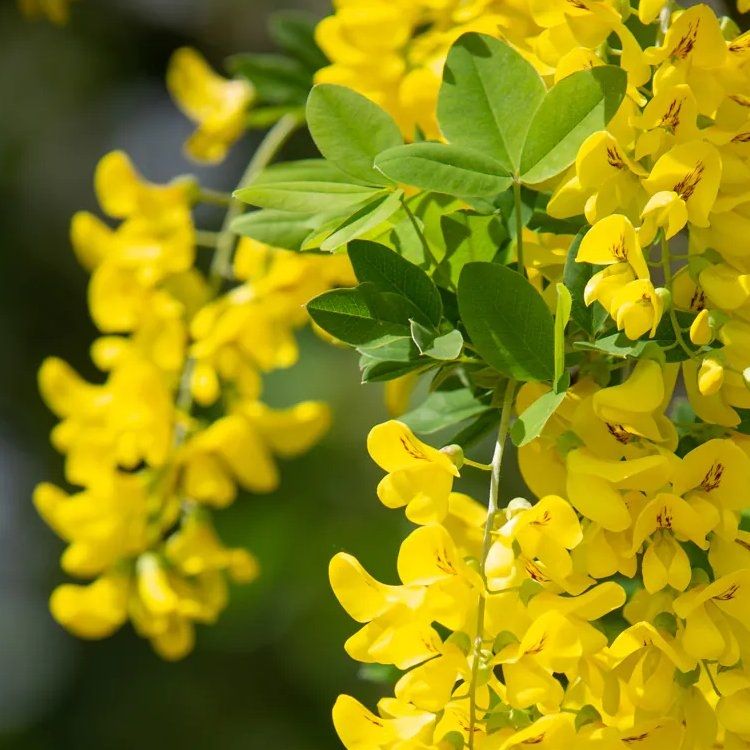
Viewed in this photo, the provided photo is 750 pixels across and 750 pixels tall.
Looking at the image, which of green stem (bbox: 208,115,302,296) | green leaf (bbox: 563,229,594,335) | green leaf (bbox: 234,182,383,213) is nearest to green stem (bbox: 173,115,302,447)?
green stem (bbox: 208,115,302,296)

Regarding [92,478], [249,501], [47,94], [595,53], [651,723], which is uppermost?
[595,53]

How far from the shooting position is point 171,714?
240 centimetres

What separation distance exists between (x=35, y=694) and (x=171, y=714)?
27 centimetres

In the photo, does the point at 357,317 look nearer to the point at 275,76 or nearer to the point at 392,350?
the point at 392,350

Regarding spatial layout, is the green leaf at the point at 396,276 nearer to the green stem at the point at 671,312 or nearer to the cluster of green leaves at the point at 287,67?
the green stem at the point at 671,312

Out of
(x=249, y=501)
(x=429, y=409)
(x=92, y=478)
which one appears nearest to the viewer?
(x=429, y=409)

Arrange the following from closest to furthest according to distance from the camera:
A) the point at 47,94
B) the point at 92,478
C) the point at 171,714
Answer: the point at 92,478 → the point at 171,714 → the point at 47,94

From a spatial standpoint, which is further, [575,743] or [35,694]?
[35,694]

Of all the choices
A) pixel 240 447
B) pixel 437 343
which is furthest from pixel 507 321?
pixel 240 447

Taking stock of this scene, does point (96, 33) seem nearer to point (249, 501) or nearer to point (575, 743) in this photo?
point (249, 501)

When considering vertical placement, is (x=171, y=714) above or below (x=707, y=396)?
below

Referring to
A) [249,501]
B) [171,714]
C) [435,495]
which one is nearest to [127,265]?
[435,495]

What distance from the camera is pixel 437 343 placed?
50 centimetres

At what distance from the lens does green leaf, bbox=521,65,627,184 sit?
0.48m
